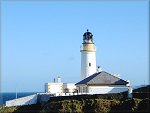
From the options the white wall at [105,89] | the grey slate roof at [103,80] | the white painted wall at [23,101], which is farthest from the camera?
the white painted wall at [23,101]

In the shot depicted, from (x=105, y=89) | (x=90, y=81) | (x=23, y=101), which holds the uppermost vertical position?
(x=90, y=81)

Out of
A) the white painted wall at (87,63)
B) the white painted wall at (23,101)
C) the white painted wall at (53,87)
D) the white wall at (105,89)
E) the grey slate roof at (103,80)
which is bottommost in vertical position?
the white painted wall at (23,101)

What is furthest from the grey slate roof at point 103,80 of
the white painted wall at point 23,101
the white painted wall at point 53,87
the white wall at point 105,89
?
the white painted wall at point 53,87

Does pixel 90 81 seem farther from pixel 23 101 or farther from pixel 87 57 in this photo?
pixel 87 57

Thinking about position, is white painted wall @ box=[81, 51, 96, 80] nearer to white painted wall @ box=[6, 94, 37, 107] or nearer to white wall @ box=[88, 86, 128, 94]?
white painted wall @ box=[6, 94, 37, 107]

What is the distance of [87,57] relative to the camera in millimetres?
43375

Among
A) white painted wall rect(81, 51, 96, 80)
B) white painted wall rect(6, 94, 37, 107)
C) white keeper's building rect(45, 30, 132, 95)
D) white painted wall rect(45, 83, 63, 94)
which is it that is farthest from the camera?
white painted wall rect(81, 51, 96, 80)

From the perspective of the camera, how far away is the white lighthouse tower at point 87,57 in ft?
141

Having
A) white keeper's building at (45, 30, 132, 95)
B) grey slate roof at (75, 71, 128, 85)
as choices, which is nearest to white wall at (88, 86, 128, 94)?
white keeper's building at (45, 30, 132, 95)

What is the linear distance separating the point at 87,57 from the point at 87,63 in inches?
27.5

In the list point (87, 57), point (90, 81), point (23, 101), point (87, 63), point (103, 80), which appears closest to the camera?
point (90, 81)

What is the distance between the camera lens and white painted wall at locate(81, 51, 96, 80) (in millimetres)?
42875

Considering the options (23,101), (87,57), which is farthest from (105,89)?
(87,57)

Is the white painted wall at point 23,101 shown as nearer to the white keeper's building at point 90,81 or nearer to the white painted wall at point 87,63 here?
the white keeper's building at point 90,81
